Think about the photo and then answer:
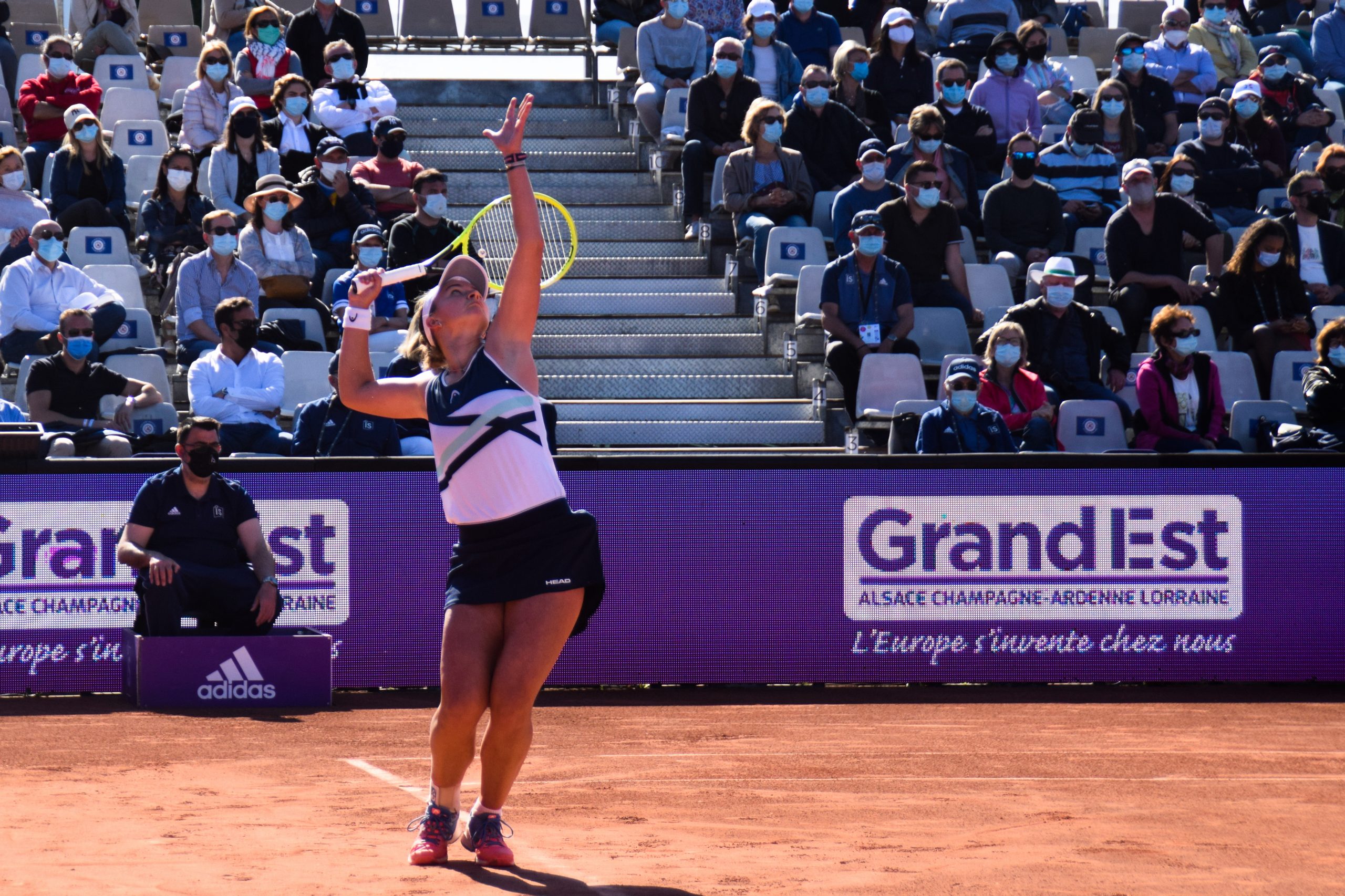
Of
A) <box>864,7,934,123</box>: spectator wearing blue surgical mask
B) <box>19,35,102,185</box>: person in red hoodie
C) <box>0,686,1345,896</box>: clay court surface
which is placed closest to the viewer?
<box>0,686,1345,896</box>: clay court surface

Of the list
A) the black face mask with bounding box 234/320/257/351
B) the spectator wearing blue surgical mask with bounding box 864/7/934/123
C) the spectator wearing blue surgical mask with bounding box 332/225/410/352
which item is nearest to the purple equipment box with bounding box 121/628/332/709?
the black face mask with bounding box 234/320/257/351

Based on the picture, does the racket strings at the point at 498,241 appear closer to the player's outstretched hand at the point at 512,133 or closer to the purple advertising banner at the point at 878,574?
the purple advertising banner at the point at 878,574

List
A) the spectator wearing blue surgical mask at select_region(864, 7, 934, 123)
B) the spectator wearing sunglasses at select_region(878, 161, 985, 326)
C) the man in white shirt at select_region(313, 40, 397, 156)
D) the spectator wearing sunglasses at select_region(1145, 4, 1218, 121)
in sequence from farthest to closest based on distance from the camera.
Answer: the spectator wearing sunglasses at select_region(1145, 4, 1218, 121)
the spectator wearing blue surgical mask at select_region(864, 7, 934, 123)
the man in white shirt at select_region(313, 40, 397, 156)
the spectator wearing sunglasses at select_region(878, 161, 985, 326)

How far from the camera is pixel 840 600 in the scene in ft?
33.2

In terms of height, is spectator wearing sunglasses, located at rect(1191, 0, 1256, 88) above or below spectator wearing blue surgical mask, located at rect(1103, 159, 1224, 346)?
above

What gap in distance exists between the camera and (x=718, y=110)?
15117mm

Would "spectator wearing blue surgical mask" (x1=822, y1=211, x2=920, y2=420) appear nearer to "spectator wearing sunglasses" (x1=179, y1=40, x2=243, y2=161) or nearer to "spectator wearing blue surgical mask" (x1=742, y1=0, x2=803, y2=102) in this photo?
"spectator wearing blue surgical mask" (x1=742, y1=0, x2=803, y2=102)

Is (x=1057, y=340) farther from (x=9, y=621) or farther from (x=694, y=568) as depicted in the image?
(x=9, y=621)

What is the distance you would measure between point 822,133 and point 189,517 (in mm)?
7624

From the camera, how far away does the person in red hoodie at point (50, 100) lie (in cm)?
1516

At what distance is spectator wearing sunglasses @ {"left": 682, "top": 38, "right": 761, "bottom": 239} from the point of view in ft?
49.3

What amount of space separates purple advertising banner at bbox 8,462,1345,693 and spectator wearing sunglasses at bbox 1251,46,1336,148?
7923 millimetres

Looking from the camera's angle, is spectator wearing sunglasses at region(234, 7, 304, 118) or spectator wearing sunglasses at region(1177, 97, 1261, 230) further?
spectator wearing sunglasses at region(1177, 97, 1261, 230)

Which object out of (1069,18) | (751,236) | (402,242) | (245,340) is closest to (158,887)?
(245,340)
